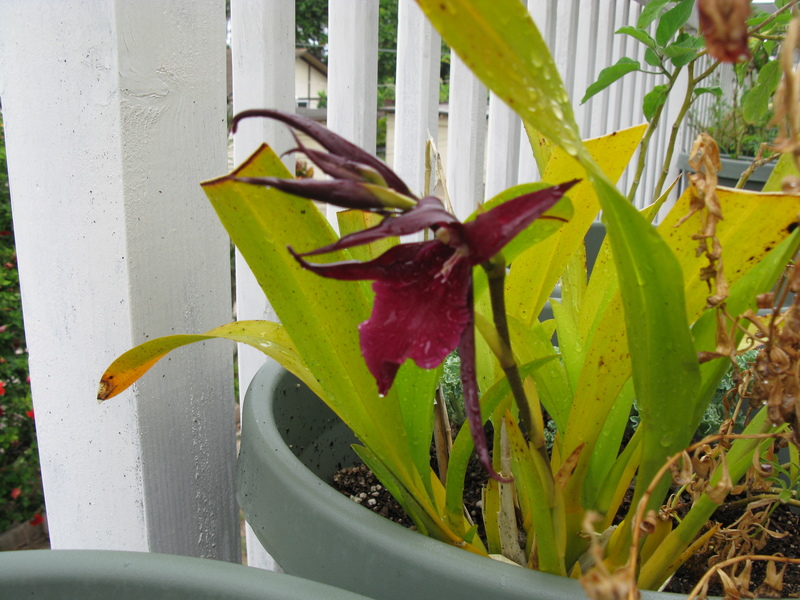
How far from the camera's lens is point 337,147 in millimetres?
280

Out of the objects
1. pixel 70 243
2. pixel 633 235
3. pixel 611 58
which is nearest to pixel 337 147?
pixel 633 235

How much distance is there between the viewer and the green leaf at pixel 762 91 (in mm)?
694

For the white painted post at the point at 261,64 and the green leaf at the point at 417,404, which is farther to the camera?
the white painted post at the point at 261,64

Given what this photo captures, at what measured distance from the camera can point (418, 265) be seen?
0.27 m

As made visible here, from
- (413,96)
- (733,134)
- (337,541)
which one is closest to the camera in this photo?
(337,541)

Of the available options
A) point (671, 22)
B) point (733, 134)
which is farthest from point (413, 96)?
point (733, 134)

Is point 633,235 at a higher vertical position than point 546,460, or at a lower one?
higher

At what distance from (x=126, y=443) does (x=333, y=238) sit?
0.34m

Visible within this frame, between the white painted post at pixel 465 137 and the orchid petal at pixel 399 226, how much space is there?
0.95 metres

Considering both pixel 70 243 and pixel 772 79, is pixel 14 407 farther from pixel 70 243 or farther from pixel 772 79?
pixel 772 79

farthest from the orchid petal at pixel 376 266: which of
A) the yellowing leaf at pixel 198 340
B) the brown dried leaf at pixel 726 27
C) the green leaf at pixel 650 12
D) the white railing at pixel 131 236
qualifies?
the green leaf at pixel 650 12

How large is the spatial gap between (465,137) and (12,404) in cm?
138

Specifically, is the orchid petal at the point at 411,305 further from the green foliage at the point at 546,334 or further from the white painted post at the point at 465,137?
the white painted post at the point at 465,137

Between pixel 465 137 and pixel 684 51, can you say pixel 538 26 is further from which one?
pixel 684 51
